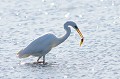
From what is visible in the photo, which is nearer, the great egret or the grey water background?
the grey water background

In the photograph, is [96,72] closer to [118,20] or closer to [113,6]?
[118,20]

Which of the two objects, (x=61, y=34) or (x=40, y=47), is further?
(x=61, y=34)

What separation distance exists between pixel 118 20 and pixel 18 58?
5.77 meters

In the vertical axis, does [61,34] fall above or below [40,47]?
above

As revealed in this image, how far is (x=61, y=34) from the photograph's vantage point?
1916 centimetres

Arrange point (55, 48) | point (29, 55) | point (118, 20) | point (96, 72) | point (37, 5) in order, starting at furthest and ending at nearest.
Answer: point (37, 5) < point (118, 20) < point (55, 48) < point (29, 55) < point (96, 72)

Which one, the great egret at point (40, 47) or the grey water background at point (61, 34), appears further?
the great egret at point (40, 47)

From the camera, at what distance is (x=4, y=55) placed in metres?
16.6

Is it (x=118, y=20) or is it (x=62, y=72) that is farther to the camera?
(x=118, y=20)

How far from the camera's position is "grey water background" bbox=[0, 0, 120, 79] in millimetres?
15070

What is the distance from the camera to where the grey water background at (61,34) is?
15070mm

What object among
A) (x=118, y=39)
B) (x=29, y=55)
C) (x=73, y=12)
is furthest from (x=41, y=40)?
(x=73, y=12)

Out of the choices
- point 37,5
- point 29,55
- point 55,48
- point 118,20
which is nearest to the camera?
point 29,55

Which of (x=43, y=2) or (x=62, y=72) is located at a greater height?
(x=43, y=2)
